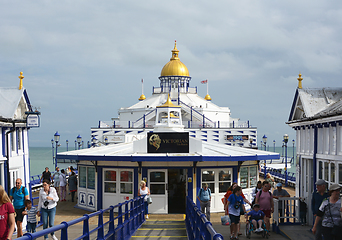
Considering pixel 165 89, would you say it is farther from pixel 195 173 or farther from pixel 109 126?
pixel 195 173

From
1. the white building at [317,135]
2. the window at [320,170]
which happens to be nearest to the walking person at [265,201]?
the white building at [317,135]

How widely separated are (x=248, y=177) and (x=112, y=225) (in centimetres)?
1065

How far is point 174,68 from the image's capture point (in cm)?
7838

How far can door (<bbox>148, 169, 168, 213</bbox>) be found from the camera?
1722 centimetres

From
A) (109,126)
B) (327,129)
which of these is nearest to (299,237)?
(327,129)

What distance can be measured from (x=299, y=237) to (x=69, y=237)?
7.42m

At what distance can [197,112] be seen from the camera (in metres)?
67.1

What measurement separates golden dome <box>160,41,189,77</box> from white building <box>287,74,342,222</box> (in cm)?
6150

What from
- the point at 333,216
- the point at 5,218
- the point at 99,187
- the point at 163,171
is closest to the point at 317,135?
the point at 163,171

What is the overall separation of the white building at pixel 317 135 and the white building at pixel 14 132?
9.92 metres

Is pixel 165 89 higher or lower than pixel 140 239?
higher

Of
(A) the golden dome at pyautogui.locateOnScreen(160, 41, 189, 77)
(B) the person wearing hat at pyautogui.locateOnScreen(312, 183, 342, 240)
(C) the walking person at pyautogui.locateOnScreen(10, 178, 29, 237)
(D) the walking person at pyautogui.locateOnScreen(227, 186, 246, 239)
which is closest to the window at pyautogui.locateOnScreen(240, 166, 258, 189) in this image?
(D) the walking person at pyautogui.locateOnScreen(227, 186, 246, 239)

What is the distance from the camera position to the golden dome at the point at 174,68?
78.0 m

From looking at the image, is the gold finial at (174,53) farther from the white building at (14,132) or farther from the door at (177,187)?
the white building at (14,132)
